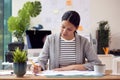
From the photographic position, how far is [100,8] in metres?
5.39

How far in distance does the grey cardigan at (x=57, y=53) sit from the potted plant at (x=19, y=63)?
458 mm

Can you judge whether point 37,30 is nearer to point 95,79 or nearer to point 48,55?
point 48,55

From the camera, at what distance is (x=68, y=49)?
2.54 metres

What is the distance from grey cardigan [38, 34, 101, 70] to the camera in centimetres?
249

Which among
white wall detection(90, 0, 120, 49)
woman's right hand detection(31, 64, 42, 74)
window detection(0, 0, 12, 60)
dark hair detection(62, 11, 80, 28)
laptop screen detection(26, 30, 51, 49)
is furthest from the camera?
white wall detection(90, 0, 120, 49)

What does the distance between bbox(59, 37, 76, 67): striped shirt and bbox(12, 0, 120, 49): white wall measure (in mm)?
2749

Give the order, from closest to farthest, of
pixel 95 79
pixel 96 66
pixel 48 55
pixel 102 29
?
1. pixel 95 79
2. pixel 96 66
3. pixel 48 55
4. pixel 102 29

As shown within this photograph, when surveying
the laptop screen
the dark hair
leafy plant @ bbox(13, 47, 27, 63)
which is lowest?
leafy plant @ bbox(13, 47, 27, 63)

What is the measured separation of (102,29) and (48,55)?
2.88 m

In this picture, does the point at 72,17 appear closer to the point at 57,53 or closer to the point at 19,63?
the point at 57,53

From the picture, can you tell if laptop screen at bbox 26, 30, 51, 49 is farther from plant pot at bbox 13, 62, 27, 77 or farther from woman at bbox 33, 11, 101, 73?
plant pot at bbox 13, 62, 27, 77

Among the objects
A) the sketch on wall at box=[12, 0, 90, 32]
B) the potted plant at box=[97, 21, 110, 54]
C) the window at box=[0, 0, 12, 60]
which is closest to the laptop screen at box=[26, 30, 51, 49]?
the sketch on wall at box=[12, 0, 90, 32]

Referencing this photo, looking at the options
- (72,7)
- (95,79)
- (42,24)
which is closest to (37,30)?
(42,24)

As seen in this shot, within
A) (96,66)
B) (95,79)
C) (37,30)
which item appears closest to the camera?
(95,79)
